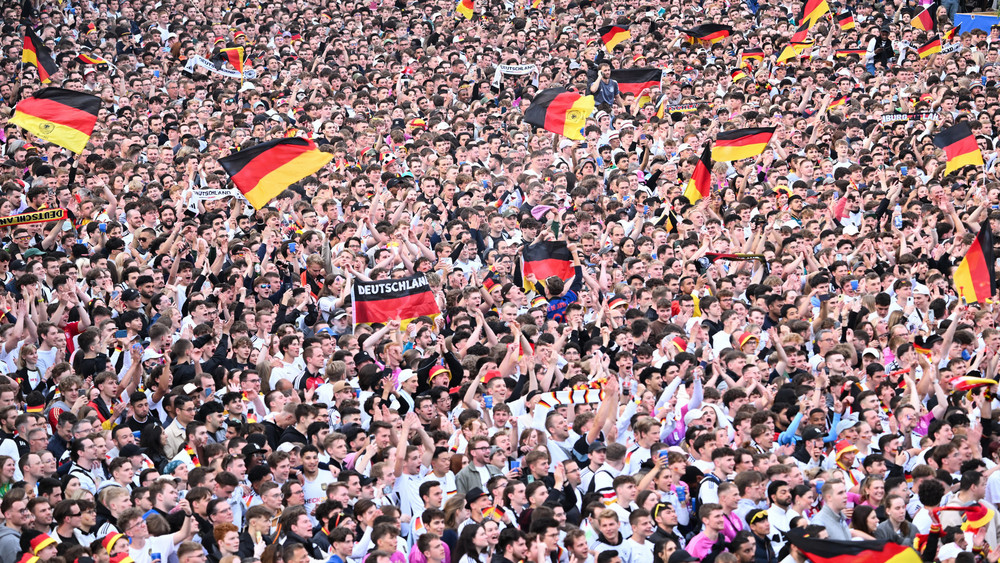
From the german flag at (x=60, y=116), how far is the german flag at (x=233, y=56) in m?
4.79

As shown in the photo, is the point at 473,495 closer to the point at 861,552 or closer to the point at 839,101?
the point at 861,552

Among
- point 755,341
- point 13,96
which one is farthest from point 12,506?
point 13,96

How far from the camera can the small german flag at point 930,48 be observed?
938 inches

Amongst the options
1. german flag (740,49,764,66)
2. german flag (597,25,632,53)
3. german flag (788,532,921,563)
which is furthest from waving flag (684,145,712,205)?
german flag (788,532,921,563)

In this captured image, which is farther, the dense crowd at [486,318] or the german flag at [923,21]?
the german flag at [923,21]

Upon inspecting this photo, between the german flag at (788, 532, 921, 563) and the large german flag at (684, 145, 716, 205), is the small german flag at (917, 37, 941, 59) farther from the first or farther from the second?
the german flag at (788, 532, 921, 563)

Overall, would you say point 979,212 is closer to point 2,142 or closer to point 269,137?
point 269,137

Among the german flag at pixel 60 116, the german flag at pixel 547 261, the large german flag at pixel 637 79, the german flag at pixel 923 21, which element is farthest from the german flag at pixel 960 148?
the german flag at pixel 60 116

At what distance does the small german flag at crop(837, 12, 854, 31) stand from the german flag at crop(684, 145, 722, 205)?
9.31 metres

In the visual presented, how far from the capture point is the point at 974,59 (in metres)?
23.5

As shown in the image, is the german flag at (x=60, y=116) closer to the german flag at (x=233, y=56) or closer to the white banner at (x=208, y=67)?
the white banner at (x=208, y=67)

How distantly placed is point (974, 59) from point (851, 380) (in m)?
13.1

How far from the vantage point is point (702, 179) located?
16922 mm

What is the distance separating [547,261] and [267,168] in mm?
3462
